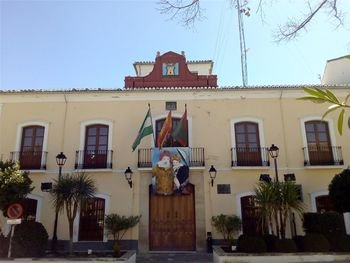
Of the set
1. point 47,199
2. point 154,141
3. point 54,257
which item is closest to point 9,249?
point 54,257

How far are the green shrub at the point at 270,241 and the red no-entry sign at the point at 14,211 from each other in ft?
25.3

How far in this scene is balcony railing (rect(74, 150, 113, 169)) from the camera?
535 inches

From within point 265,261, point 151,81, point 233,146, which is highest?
point 151,81

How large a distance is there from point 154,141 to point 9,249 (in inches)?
258

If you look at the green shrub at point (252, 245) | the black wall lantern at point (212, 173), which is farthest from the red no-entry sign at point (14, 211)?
the black wall lantern at point (212, 173)

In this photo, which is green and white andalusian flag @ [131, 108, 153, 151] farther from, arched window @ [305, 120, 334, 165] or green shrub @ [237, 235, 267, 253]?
arched window @ [305, 120, 334, 165]

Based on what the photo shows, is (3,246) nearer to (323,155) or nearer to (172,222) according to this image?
(172,222)

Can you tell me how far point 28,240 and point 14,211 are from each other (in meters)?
0.98

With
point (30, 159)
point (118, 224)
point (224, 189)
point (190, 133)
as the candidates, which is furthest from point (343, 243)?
point (30, 159)

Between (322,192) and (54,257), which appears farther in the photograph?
(322,192)

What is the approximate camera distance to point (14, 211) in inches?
386

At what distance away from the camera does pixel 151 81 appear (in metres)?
18.8

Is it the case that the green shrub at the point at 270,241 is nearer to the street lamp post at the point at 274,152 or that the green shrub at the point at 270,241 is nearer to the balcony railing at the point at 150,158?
the street lamp post at the point at 274,152

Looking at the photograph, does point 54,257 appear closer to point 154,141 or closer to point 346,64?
point 154,141
